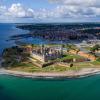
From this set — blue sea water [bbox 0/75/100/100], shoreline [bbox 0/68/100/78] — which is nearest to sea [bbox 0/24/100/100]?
blue sea water [bbox 0/75/100/100]

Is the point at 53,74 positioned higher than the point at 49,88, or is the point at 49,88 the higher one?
the point at 53,74

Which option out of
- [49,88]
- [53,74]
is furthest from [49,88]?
[53,74]

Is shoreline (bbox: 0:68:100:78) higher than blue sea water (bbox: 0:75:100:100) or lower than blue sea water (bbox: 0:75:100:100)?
higher

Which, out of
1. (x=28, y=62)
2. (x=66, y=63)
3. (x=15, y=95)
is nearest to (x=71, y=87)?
(x=15, y=95)

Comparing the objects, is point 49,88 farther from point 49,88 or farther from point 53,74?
point 53,74

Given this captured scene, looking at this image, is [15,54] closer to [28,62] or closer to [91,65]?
[28,62]

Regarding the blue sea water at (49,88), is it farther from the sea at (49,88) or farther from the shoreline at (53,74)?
the shoreline at (53,74)

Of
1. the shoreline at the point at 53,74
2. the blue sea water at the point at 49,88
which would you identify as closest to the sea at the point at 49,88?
the blue sea water at the point at 49,88

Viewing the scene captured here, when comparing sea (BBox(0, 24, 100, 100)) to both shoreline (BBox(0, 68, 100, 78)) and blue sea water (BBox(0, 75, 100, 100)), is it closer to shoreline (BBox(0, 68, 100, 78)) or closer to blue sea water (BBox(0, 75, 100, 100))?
blue sea water (BBox(0, 75, 100, 100))
